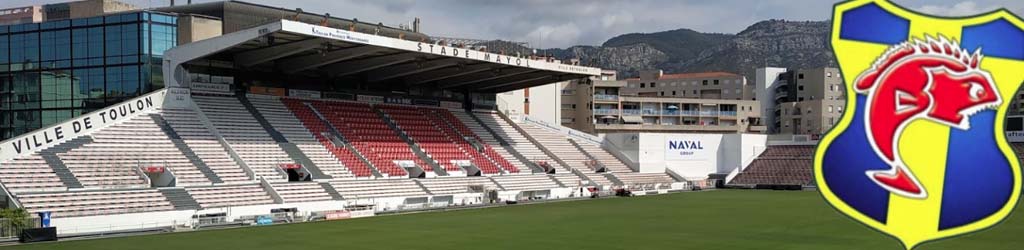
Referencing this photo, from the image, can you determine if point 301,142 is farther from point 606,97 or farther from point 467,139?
point 606,97

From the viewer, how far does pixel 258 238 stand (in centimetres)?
3172

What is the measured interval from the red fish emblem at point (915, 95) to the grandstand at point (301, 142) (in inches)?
1290

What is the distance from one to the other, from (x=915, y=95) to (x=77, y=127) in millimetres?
40637

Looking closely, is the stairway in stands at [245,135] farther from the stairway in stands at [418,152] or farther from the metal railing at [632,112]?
the metal railing at [632,112]

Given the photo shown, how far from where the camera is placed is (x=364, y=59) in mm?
53219

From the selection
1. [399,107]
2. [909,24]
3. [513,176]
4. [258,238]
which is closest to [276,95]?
[399,107]

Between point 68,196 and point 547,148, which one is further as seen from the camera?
point 547,148

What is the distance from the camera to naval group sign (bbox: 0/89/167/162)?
37.7 metres

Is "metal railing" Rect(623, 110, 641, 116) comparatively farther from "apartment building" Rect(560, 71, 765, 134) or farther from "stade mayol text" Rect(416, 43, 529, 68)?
"stade mayol text" Rect(416, 43, 529, 68)

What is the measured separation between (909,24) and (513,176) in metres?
52.0

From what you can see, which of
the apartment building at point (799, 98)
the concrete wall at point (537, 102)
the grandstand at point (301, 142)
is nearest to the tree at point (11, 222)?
the grandstand at point (301, 142)

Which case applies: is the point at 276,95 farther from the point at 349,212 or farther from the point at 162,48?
the point at 349,212

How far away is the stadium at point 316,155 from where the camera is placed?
33.8m

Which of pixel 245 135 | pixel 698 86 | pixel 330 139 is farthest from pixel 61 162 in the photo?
pixel 698 86
